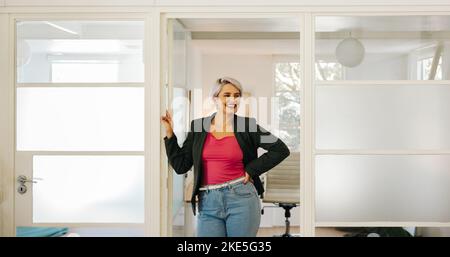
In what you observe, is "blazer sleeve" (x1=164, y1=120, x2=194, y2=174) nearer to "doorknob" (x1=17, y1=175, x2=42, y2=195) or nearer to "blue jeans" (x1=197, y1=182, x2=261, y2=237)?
"blue jeans" (x1=197, y1=182, x2=261, y2=237)

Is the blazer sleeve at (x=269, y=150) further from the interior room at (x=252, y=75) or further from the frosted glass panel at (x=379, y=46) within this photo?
the frosted glass panel at (x=379, y=46)

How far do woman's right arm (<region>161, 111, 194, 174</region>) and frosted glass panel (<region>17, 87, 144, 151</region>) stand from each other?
14 centimetres

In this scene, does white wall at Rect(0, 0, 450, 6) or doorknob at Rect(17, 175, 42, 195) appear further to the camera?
doorknob at Rect(17, 175, 42, 195)

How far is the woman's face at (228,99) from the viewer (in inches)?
110

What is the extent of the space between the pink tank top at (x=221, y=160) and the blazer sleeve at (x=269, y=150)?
0.10 m

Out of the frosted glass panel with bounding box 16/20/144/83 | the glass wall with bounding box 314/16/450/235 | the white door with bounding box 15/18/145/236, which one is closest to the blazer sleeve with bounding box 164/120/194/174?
the white door with bounding box 15/18/145/236

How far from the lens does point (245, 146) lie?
2771 mm

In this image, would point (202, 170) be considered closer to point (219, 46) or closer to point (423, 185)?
point (219, 46)

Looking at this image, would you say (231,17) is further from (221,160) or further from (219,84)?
(221,160)

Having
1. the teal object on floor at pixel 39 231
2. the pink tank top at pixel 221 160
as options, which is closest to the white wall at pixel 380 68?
the pink tank top at pixel 221 160

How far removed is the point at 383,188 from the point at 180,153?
3.76ft

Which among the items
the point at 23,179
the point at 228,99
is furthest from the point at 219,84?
the point at 23,179

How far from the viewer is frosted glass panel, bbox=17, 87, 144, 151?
2803 millimetres
